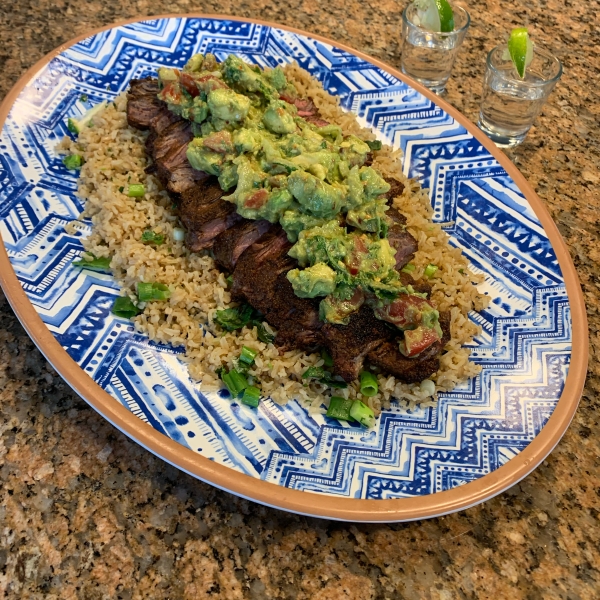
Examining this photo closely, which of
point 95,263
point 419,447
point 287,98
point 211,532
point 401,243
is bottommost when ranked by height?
point 211,532

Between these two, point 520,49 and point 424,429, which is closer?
point 424,429

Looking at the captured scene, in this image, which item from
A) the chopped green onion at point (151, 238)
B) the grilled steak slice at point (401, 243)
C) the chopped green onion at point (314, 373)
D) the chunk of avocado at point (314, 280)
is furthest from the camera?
the chopped green onion at point (151, 238)

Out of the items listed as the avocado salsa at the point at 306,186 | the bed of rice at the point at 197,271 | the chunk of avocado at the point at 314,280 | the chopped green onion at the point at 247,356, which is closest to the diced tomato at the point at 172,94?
the avocado salsa at the point at 306,186

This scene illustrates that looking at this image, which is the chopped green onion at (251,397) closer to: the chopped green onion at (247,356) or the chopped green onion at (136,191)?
the chopped green onion at (247,356)

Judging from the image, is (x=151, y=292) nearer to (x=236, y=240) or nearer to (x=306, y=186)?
(x=236, y=240)

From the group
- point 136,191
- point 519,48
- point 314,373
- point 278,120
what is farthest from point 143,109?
point 519,48

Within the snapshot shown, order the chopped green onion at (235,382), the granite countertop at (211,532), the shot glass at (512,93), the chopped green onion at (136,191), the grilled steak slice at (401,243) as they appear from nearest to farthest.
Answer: the granite countertop at (211,532) < the chopped green onion at (235,382) < the grilled steak slice at (401,243) < the chopped green onion at (136,191) < the shot glass at (512,93)
